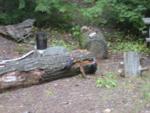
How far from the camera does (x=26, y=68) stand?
6.94 metres

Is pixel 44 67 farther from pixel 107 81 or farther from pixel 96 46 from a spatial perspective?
pixel 96 46

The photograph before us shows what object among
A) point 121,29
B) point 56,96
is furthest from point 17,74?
point 121,29

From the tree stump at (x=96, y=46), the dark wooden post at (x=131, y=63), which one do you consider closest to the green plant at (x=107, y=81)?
the dark wooden post at (x=131, y=63)

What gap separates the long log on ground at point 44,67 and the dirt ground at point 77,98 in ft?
0.40

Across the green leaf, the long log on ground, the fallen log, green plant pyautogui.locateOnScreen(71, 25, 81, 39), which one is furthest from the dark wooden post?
the green leaf

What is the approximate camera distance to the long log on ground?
6.83 metres

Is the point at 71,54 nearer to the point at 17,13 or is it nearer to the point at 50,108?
the point at 50,108

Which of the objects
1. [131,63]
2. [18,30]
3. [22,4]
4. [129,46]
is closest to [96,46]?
[129,46]

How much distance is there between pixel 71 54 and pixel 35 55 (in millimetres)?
655

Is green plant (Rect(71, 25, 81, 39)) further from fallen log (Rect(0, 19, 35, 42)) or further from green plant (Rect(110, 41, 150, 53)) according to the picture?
fallen log (Rect(0, 19, 35, 42))

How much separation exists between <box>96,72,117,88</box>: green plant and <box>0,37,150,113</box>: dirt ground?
82 millimetres

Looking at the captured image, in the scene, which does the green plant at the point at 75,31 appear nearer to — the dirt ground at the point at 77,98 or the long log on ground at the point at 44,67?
the long log on ground at the point at 44,67

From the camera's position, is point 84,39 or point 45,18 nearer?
point 84,39

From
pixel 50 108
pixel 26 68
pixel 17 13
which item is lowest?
pixel 50 108
